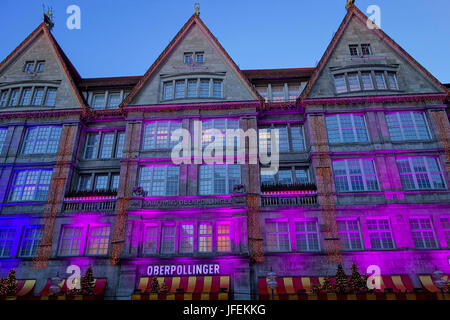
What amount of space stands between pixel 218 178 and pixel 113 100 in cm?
1361

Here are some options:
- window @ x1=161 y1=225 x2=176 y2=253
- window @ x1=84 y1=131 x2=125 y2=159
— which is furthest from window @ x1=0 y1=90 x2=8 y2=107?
window @ x1=161 y1=225 x2=176 y2=253

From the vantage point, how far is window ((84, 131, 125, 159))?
1094 inches

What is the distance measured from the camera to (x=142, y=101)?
27.8 meters

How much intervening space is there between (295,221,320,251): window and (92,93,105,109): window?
20839mm

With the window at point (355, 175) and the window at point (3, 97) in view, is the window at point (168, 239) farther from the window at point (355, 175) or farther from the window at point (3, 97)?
the window at point (3, 97)

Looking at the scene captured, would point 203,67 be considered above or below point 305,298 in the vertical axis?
above

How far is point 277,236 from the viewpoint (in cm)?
2295

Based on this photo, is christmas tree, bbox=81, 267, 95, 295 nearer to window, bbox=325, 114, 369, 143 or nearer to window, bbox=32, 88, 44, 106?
window, bbox=32, 88, 44, 106

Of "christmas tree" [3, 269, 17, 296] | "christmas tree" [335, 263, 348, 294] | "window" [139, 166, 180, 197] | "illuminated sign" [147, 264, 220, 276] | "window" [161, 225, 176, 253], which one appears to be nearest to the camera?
"christmas tree" [335, 263, 348, 294]

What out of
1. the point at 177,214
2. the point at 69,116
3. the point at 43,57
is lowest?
the point at 177,214

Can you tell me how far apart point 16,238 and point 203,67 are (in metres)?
20.8

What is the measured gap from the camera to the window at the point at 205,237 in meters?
22.6
